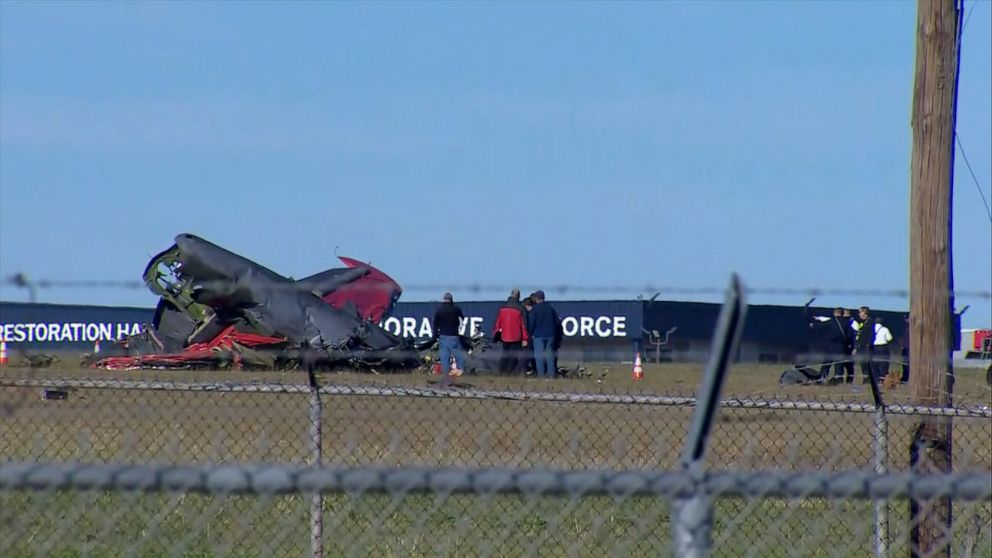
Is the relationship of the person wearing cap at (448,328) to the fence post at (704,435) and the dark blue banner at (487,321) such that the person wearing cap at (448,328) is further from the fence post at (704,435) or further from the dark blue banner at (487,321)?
the fence post at (704,435)

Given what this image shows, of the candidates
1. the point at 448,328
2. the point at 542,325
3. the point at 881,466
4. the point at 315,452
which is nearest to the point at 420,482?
the point at 315,452

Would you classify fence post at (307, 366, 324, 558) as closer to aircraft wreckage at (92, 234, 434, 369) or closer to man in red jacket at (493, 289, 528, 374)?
aircraft wreckage at (92, 234, 434, 369)

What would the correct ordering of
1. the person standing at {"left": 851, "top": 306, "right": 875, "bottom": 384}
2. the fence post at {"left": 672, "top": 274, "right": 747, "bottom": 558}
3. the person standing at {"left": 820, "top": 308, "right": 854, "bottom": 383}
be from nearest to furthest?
the fence post at {"left": 672, "top": 274, "right": 747, "bottom": 558}, the person standing at {"left": 851, "top": 306, "right": 875, "bottom": 384}, the person standing at {"left": 820, "top": 308, "right": 854, "bottom": 383}

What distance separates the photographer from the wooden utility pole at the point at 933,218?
6.75 m

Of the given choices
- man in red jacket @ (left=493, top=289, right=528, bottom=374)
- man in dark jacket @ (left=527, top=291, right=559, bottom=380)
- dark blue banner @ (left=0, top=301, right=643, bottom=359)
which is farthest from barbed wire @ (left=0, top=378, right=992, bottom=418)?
dark blue banner @ (left=0, top=301, right=643, bottom=359)

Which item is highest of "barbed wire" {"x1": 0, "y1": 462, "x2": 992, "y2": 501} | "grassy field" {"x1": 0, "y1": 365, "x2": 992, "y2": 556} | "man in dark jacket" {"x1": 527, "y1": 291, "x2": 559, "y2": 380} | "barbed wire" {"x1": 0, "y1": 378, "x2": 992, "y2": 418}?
Answer: "barbed wire" {"x1": 0, "y1": 462, "x2": 992, "y2": 501}

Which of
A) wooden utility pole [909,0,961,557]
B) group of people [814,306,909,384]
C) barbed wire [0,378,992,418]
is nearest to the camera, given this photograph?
barbed wire [0,378,992,418]

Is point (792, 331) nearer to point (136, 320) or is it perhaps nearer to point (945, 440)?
point (945, 440)

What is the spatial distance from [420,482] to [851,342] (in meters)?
11.0

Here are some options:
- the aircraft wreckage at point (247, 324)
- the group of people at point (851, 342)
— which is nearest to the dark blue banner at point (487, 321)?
the aircraft wreckage at point (247, 324)

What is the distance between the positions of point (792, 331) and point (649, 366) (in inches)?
180

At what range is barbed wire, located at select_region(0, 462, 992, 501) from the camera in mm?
2674

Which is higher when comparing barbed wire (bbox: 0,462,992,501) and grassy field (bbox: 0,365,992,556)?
barbed wire (bbox: 0,462,992,501)

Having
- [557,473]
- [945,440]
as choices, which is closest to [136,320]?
[945,440]
